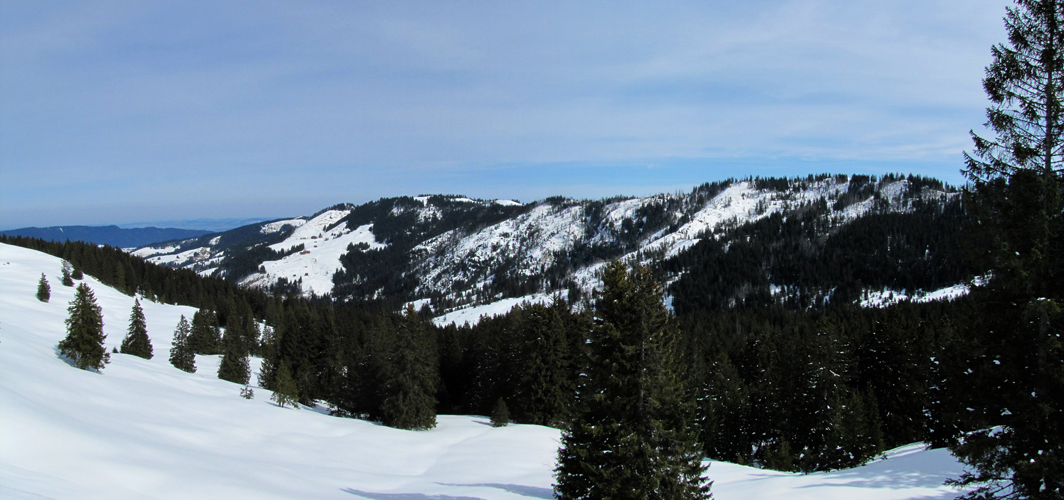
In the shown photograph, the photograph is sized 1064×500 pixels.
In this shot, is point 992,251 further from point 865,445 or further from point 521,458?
point 865,445

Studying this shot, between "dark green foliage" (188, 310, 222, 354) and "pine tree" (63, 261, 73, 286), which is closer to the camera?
"dark green foliage" (188, 310, 222, 354)

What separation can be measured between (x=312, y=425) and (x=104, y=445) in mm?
16474

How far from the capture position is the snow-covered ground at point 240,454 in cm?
1453

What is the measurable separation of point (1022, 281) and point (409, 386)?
34868mm

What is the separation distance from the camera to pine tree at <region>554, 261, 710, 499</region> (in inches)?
594

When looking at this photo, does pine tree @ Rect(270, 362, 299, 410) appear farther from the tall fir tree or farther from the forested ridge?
the tall fir tree

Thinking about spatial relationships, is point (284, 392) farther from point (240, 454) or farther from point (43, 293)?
point (43, 293)

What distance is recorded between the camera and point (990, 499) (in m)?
11.8

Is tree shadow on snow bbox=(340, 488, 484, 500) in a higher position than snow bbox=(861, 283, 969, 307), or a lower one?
lower

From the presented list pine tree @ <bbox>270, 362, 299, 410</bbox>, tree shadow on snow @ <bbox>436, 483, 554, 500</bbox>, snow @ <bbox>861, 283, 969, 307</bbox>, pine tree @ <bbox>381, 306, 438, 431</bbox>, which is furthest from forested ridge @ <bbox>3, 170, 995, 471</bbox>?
snow @ <bbox>861, 283, 969, 307</bbox>

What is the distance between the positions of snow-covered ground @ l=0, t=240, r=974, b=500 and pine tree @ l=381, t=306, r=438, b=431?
1696mm

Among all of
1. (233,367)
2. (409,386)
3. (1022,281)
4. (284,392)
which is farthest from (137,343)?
(1022,281)

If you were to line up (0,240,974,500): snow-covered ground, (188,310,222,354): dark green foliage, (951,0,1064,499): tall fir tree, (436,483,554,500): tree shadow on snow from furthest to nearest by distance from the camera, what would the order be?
(188,310,222,354): dark green foliage < (436,483,554,500): tree shadow on snow < (0,240,974,500): snow-covered ground < (951,0,1064,499): tall fir tree

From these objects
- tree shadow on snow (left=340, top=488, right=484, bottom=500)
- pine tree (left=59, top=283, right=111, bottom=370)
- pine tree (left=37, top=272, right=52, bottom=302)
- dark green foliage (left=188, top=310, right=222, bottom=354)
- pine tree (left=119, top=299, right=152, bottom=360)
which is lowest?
dark green foliage (left=188, top=310, right=222, bottom=354)
